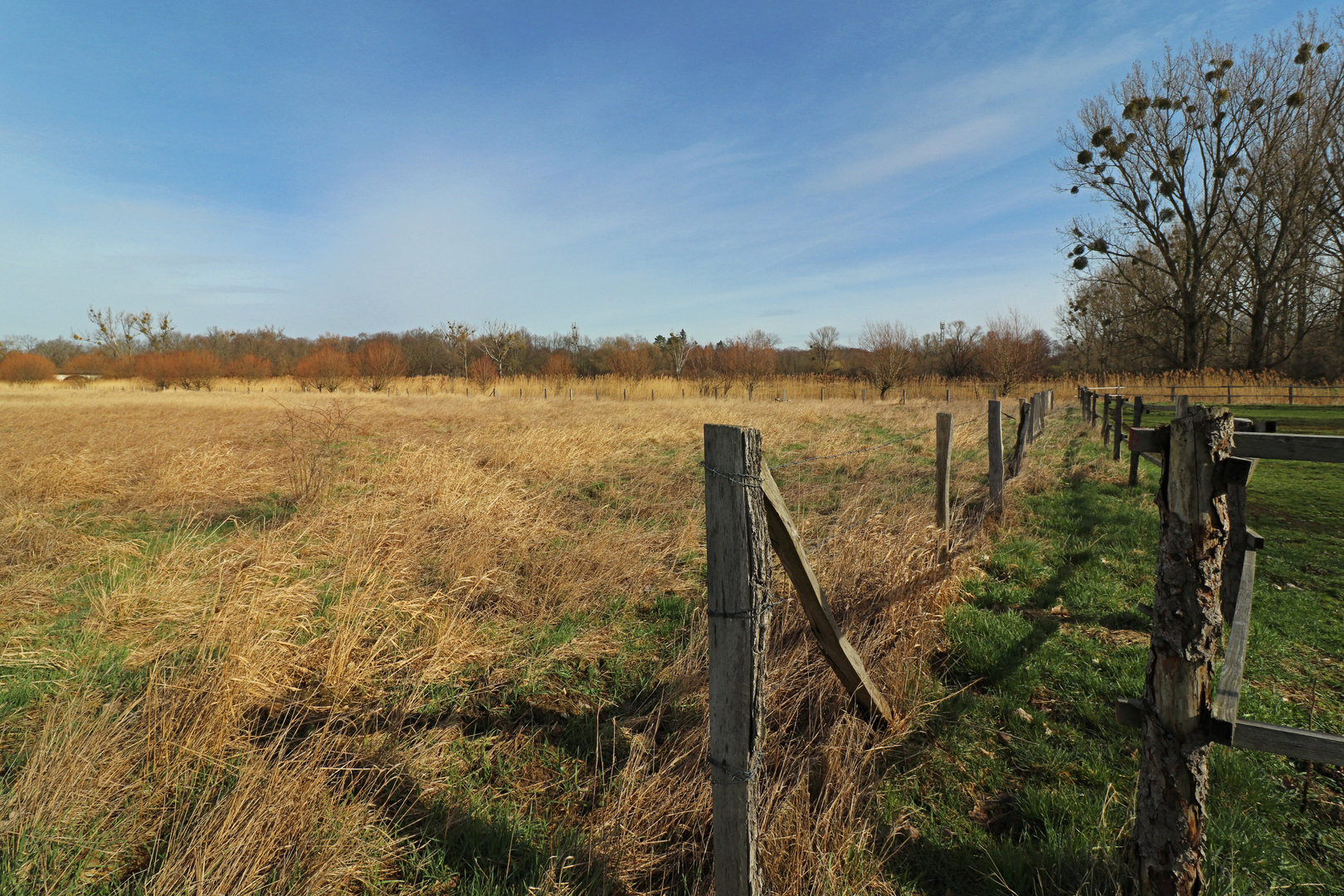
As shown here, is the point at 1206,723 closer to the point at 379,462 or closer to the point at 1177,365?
the point at 379,462

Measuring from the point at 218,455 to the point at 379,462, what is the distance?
2.06m

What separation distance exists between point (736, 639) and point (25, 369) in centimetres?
6673

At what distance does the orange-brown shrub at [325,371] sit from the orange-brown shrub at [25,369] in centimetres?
2286

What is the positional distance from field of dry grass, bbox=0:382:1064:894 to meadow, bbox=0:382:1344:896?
0.02m

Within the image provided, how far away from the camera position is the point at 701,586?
4.77 metres

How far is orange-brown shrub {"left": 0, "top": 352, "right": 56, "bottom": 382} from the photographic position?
4534 cm

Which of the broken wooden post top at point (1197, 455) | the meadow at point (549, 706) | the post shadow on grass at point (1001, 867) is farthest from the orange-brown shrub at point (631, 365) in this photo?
the broken wooden post top at point (1197, 455)

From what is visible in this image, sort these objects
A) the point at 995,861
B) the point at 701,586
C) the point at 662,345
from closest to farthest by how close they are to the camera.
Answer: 1. the point at 995,861
2. the point at 701,586
3. the point at 662,345

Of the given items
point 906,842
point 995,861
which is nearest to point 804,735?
point 906,842

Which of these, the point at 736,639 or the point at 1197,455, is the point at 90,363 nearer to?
the point at 736,639

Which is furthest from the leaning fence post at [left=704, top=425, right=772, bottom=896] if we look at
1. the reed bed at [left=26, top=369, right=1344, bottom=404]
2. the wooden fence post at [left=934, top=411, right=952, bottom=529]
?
the reed bed at [left=26, top=369, right=1344, bottom=404]

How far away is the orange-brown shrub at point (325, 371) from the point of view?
4050cm

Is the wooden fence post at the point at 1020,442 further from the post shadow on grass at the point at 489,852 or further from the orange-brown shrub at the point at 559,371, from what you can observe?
the orange-brown shrub at the point at 559,371

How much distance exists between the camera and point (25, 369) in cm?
4534
